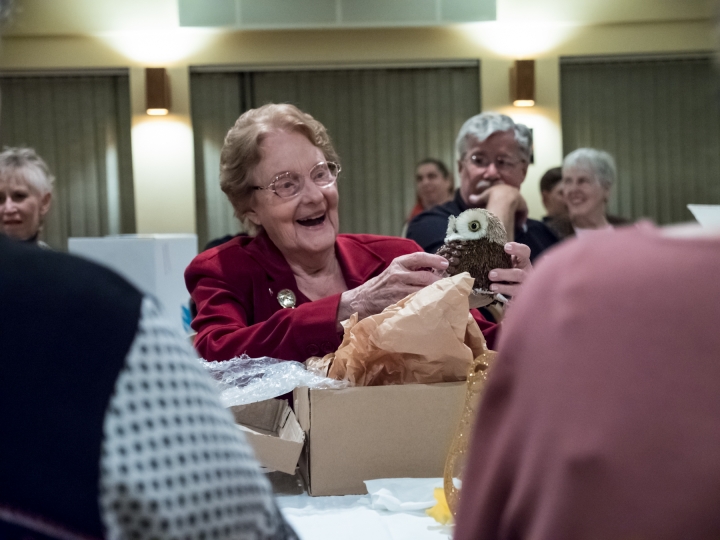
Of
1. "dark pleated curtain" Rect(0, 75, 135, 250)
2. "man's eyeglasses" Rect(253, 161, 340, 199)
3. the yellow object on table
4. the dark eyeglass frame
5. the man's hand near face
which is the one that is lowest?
the yellow object on table

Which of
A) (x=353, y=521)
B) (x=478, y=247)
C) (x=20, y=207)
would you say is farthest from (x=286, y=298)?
(x=20, y=207)

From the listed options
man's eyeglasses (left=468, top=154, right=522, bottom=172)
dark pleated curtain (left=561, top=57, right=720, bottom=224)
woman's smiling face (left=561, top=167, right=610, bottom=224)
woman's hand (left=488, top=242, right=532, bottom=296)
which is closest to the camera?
woman's hand (left=488, top=242, right=532, bottom=296)

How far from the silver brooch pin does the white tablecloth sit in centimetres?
59

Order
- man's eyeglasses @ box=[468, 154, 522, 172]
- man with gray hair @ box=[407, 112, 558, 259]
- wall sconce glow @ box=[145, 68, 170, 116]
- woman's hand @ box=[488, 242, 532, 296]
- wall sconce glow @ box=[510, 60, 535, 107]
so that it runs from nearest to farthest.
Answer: woman's hand @ box=[488, 242, 532, 296], man with gray hair @ box=[407, 112, 558, 259], man's eyeglasses @ box=[468, 154, 522, 172], wall sconce glow @ box=[145, 68, 170, 116], wall sconce glow @ box=[510, 60, 535, 107]

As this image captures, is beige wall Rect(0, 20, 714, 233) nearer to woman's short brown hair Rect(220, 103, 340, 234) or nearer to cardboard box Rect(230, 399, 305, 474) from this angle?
woman's short brown hair Rect(220, 103, 340, 234)

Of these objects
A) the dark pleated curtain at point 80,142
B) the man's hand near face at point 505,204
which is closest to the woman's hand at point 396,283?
the man's hand near face at point 505,204

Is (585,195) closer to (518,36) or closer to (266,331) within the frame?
(266,331)

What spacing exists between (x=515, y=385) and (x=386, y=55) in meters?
6.27

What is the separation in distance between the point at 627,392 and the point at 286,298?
1.34m

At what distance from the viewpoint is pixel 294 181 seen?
1.82m

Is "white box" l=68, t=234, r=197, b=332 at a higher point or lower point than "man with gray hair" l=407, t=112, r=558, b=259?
lower

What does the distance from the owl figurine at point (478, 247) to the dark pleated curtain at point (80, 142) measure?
18.3ft

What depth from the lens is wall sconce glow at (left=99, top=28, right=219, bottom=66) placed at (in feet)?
20.9

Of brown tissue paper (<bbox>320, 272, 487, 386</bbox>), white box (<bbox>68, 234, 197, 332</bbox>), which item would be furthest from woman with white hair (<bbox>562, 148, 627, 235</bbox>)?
brown tissue paper (<bbox>320, 272, 487, 386</bbox>)
